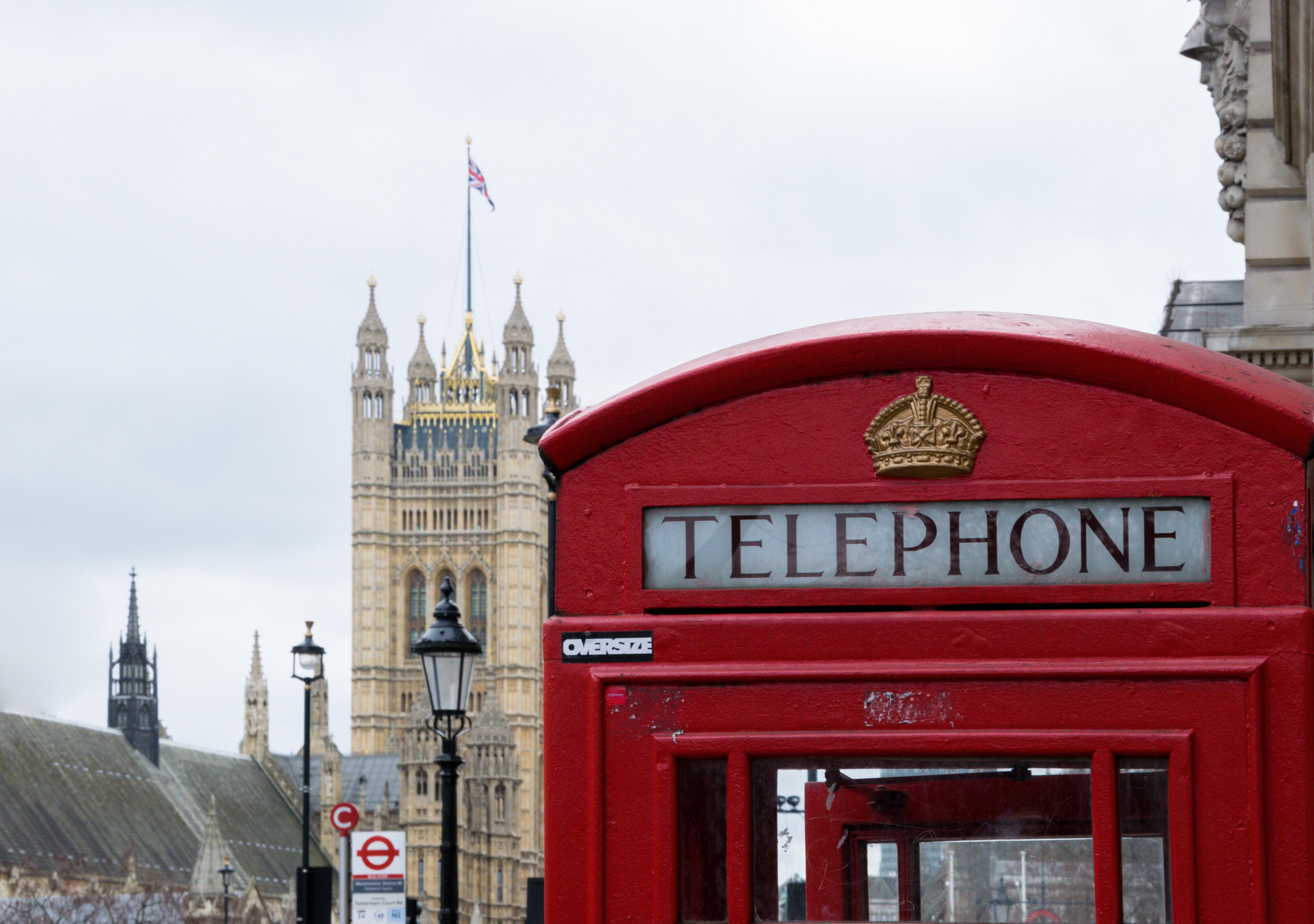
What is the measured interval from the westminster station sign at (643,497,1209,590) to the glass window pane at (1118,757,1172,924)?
0.29 meters

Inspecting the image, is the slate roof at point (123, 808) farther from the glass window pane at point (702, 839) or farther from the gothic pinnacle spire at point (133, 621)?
the glass window pane at point (702, 839)

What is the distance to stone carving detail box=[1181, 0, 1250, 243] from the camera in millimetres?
10273

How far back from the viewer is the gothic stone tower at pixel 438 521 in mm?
91062

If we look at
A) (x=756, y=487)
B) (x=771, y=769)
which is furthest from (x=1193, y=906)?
(x=756, y=487)

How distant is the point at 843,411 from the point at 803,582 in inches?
11.6

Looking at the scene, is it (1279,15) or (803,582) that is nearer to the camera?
(803,582)

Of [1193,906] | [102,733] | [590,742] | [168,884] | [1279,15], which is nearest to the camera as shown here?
[1193,906]

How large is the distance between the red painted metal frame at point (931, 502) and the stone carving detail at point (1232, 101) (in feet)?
23.3

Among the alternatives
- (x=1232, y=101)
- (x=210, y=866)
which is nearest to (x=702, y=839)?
(x=1232, y=101)

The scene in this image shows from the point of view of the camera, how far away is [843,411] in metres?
3.52

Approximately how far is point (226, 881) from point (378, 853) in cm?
4113

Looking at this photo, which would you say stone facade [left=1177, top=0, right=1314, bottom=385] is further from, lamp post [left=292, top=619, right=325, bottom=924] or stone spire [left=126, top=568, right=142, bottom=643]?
stone spire [left=126, top=568, right=142, bottom=643]

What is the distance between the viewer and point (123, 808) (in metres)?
72.6

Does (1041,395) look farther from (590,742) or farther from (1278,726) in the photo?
(590,742)
